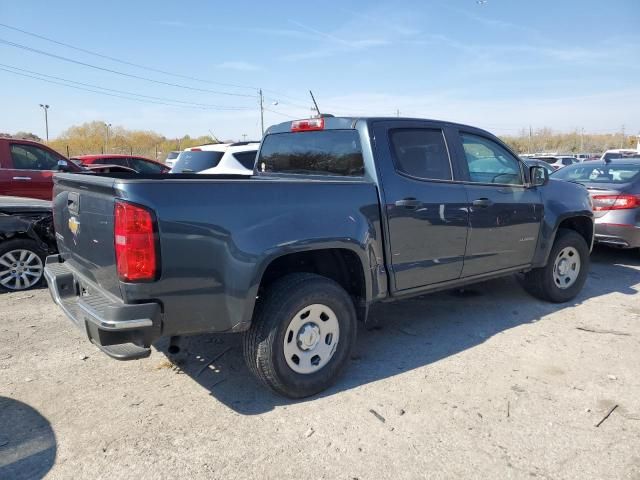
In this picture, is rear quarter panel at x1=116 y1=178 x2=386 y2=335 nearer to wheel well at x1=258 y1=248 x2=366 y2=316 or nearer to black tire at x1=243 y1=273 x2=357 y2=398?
black tire at x1=243 y1=273 x2=357 y2=398

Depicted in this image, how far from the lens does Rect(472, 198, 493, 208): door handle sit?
4250 millimetres

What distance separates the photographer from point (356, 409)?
3172 millimetres

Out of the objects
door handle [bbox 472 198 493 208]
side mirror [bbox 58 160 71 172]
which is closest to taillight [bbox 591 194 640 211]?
door handle [bbox 472 198 493 208]

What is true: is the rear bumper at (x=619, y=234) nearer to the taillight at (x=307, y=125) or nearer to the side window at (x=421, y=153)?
the side window at (x=421, y=153)

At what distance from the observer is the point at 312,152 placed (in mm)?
4211

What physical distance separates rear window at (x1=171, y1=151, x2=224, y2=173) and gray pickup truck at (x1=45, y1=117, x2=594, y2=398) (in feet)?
12.6

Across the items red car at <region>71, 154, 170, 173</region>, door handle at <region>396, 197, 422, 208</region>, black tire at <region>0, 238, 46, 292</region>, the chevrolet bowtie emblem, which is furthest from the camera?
red car at <region>71, 154, 170, 173</region>

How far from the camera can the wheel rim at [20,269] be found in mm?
5531

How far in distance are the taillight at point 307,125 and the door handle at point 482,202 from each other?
1.48 m

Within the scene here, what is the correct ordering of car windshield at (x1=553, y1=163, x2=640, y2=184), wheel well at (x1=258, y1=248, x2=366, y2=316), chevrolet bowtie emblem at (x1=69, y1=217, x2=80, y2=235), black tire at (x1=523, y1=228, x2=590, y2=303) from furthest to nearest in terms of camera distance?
car windshield at (x1=553, y1=163, x2=640, y2=184) → black tire at (x1=523, y1=228, x2=590, y2=303) → wheel well at (x1=258, y1=248, x2=366, y2=316) → chevrolet bowtie emblem at (x1=69, y1=217, x2=80, y2=235)

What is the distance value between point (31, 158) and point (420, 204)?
773cm

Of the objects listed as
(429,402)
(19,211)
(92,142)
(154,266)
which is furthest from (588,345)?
(92,142)

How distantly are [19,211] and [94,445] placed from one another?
3.98 meters

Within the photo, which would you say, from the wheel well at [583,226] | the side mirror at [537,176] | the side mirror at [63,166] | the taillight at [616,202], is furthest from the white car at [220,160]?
the taillight at [616,202]
